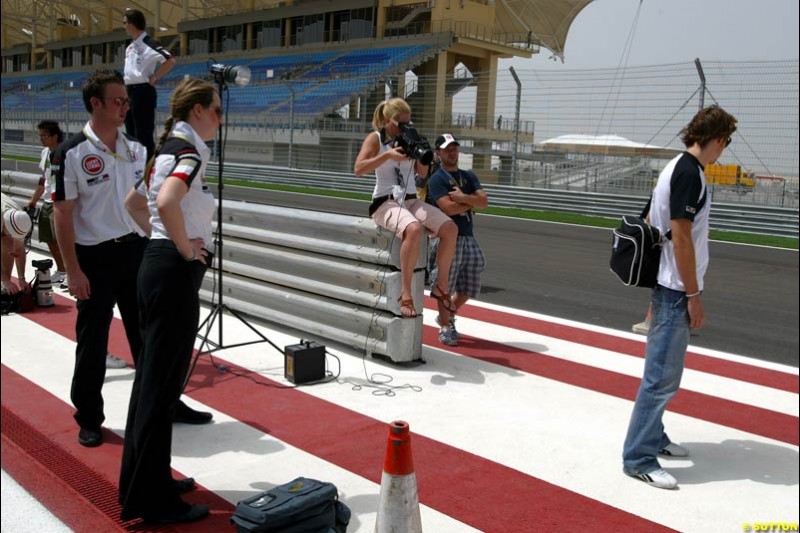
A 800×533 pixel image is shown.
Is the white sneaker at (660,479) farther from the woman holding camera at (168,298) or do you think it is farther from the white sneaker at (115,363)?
the white sneaker at (115,363)

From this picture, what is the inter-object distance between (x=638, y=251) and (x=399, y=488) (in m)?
1.57

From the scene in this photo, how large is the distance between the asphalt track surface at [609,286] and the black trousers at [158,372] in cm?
323

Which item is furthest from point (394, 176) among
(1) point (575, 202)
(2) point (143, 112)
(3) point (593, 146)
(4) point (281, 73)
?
(1) point (575, 202)

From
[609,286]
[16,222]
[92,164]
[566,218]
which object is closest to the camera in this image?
[16,222]

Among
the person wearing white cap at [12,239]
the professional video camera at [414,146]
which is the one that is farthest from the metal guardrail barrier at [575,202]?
the person wearing white cap at [12,239]

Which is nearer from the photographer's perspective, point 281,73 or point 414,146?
point 414,146

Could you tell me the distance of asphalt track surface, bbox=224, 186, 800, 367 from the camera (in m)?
6.77

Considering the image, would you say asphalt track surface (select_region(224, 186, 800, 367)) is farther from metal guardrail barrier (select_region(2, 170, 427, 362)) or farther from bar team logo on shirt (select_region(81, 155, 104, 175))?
bar team logo on shirt (select_region(81, 155, 104, 175))

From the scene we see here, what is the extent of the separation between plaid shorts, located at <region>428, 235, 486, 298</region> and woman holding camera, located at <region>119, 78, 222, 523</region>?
3.06 m

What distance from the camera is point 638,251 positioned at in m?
3.45

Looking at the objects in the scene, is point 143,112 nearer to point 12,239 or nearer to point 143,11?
point 143,11

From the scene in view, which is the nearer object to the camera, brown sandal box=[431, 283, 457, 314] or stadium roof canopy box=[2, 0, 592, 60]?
stadium roof canopy box=[2, 0, 592, 60]

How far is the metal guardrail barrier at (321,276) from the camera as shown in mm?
5277

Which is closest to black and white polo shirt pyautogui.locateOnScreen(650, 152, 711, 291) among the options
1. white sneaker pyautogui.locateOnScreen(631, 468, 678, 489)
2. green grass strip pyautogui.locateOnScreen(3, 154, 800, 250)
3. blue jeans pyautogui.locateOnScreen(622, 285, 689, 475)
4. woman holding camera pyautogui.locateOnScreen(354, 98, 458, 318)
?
blue jeans pyautogui.locateOnScreen(622, 285, 689, 475)
